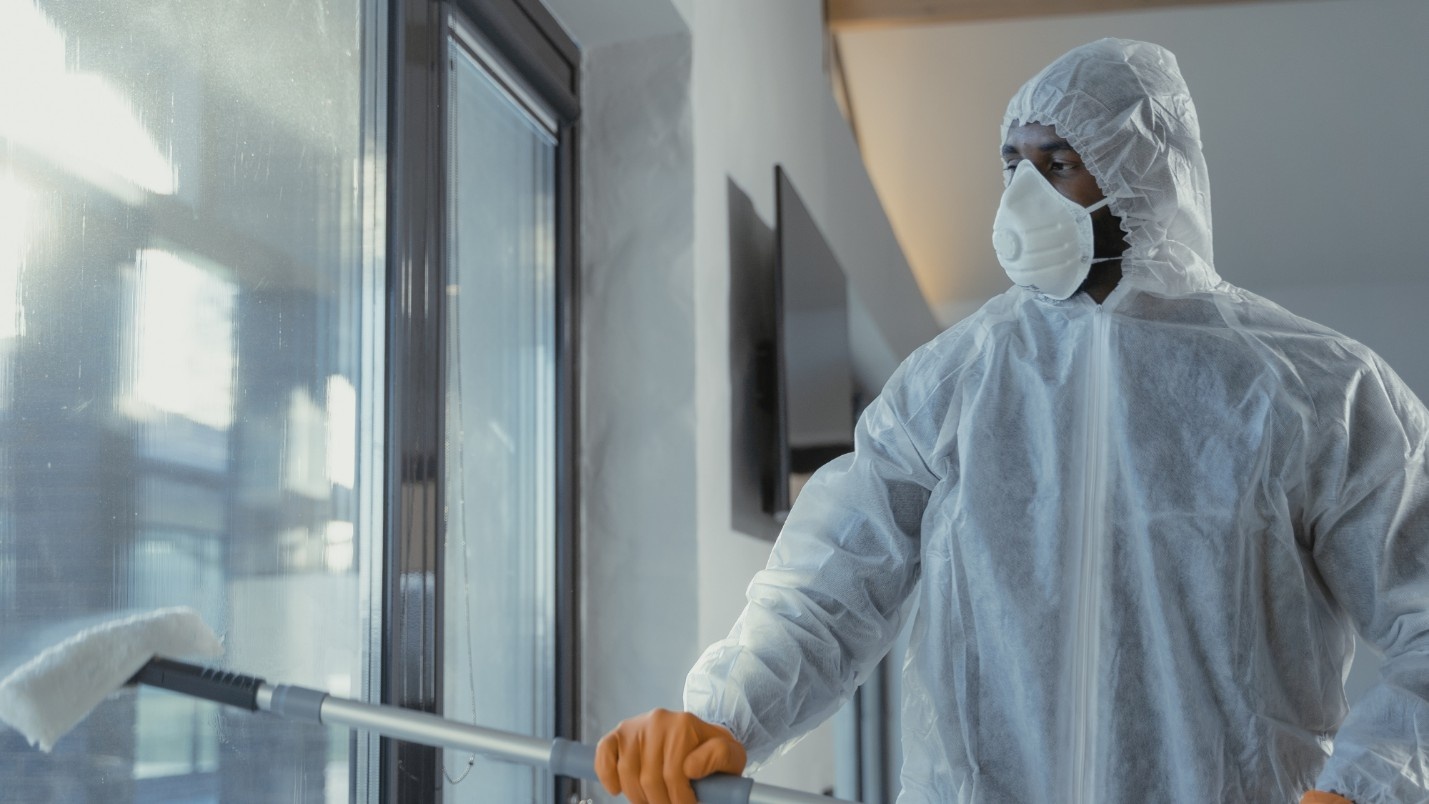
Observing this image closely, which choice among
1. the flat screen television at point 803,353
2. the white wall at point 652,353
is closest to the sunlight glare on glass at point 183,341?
the white wall at point 652,353

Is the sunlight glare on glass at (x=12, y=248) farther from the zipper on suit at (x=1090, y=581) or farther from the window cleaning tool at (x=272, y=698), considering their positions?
the zipper on suit at (x=1090, y=581)

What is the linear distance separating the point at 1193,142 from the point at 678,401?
80cm

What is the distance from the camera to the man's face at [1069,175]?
118cm

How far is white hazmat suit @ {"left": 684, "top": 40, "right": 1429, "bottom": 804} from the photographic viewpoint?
105cm

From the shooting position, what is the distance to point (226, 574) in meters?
1.08

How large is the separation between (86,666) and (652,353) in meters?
1.05

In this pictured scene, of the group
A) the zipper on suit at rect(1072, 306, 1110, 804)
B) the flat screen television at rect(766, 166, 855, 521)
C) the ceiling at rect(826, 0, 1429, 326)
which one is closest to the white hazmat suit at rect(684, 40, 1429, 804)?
the zipper on suit at rect(1072, 306, 1110, 804)

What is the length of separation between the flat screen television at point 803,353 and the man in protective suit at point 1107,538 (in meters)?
0.85

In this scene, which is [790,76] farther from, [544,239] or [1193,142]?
[1193,142]

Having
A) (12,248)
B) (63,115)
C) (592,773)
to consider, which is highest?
(63,115)

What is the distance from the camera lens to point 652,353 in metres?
1.82

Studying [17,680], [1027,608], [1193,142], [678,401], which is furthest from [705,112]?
[17,680]

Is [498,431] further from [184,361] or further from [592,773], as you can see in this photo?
[592,773]

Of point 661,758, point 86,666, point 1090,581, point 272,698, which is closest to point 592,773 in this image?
point 661,758
